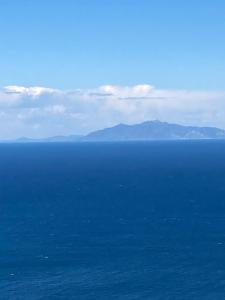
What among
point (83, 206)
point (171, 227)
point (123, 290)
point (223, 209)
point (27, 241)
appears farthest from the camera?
point (83, 206)

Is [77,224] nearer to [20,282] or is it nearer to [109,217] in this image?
[109,217]

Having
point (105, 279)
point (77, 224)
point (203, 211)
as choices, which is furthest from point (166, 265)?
point (203, 211)

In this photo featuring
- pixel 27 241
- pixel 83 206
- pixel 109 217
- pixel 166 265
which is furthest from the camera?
pixel 83 206

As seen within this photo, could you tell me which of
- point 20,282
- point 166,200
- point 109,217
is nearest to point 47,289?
point 20,282

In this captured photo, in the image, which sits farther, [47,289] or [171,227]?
[171,227]

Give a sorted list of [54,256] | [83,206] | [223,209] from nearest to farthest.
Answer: [54,256]
[223,209]
[83,206]

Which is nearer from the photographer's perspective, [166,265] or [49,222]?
[166,265]

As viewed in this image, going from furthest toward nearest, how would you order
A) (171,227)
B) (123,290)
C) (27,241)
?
(171,227) → (27,241) → (123,290)

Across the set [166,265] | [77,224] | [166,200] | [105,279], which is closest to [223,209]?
[166,200]

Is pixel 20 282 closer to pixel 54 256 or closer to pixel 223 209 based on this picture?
pixel 54 256
